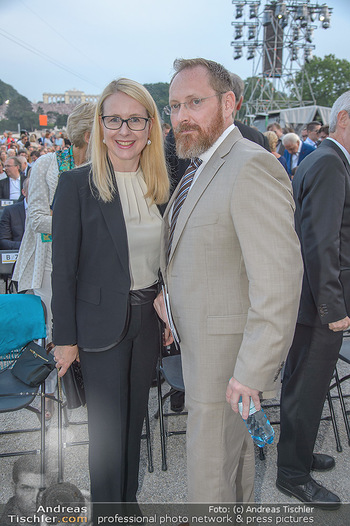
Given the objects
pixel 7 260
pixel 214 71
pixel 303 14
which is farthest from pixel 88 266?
pixel 303 14

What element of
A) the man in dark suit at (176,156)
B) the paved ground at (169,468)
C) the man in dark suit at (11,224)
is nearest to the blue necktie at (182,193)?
the man in dark suit at (176,156)

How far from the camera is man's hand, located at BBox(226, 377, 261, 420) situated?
1405mm

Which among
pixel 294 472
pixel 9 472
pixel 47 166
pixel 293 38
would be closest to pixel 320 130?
pixel 47 166

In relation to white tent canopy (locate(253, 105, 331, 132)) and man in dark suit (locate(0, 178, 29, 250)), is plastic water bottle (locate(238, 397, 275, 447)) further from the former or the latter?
white tent canopy (locate(253, 105, 331, 132))

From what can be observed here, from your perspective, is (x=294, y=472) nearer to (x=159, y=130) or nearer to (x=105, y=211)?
(x=105, y=211)

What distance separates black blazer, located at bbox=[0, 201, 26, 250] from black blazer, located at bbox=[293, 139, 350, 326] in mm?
3932

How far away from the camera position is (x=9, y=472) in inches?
102

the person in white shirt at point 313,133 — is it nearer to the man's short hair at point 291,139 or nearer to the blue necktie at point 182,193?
the man's short hair at point 291,139

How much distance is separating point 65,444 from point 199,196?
2.11 metres

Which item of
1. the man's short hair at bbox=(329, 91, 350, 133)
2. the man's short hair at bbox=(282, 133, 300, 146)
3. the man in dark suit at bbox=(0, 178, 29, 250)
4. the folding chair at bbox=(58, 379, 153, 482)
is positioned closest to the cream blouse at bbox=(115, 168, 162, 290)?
the folding chair at bbox=(58, 379, 153, 482)

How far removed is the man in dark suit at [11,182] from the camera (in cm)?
775

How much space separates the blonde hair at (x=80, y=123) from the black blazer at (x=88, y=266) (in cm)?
114

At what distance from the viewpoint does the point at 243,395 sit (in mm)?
1415

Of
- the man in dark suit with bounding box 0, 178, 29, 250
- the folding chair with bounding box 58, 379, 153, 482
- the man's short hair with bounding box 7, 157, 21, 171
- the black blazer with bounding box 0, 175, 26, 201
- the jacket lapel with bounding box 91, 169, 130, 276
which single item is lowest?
the folding chair with bounding box 58, 379, 153, 482
